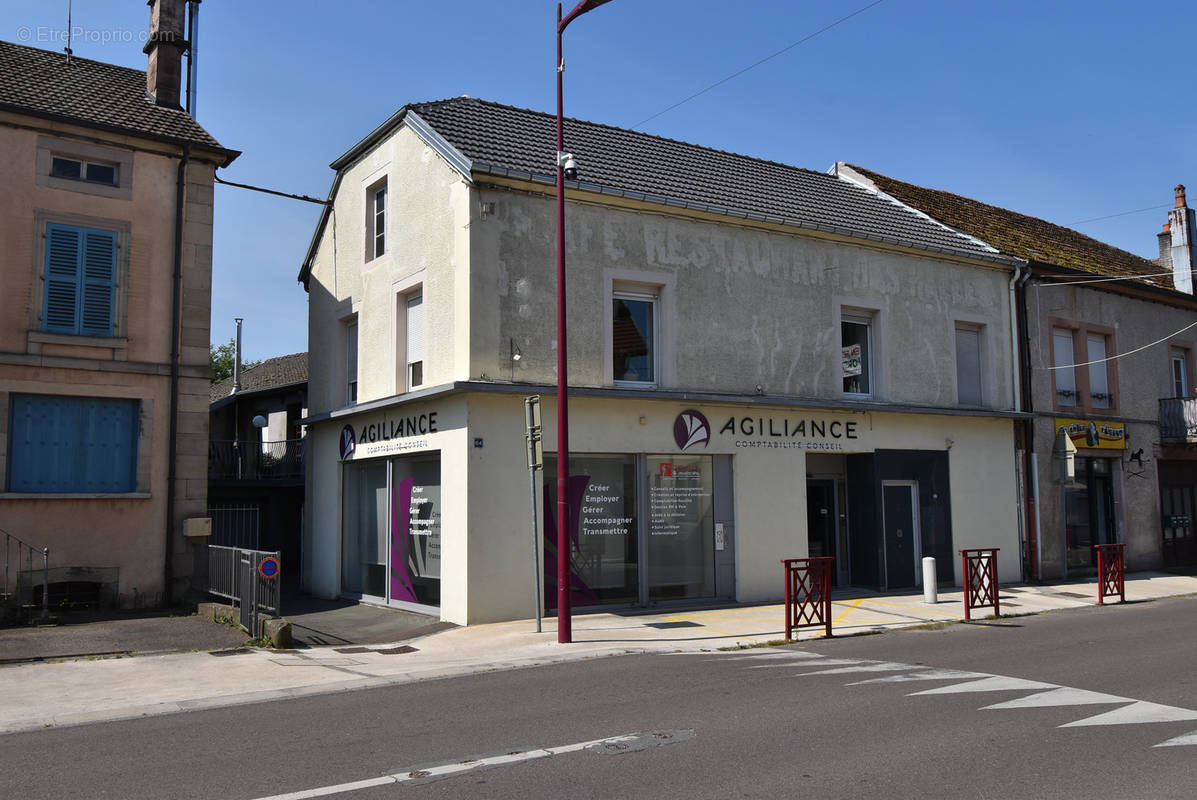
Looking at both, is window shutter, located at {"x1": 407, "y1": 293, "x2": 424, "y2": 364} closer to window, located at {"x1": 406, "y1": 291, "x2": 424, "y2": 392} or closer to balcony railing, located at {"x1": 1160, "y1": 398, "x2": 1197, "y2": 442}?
window, located at {"x1": 406, "y1": 291, "x2": 424, "y2": 392}

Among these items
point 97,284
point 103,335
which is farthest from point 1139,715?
point 97,284

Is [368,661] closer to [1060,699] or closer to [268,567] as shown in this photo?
[268,567]

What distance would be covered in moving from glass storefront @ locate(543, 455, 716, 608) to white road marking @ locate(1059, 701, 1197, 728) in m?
8.64

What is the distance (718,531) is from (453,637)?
5319 millimetres

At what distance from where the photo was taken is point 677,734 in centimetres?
683

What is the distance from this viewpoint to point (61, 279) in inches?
605

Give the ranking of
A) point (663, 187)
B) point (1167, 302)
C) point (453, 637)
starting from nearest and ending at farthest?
point (453, 637) → point (663, 187) → point (1167, 302)

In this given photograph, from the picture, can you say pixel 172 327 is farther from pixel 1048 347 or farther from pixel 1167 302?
pixel 1167 302

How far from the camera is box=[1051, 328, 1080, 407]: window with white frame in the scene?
21516mm

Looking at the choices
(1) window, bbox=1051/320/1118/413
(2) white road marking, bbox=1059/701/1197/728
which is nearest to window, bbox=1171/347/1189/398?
(1) window, bbox=1051/320/1118/413

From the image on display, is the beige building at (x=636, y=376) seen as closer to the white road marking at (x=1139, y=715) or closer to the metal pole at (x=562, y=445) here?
the metal pole at (x=562, y=445)

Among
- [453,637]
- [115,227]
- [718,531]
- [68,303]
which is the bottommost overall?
[453,637]

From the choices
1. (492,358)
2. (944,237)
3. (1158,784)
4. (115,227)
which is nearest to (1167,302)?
(944,237)

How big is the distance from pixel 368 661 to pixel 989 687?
6.88m
